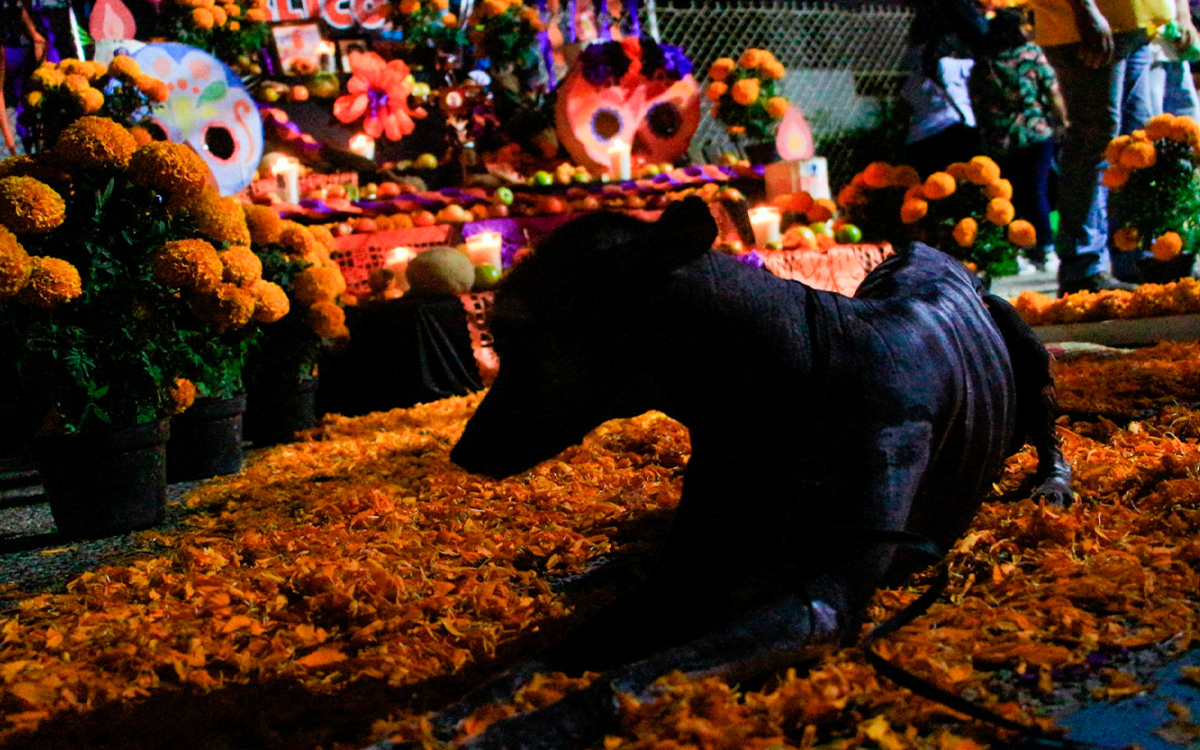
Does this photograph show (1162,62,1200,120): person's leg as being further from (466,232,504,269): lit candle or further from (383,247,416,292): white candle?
(383,247,416,292): white candle

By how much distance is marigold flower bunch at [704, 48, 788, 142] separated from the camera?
8.20 metres

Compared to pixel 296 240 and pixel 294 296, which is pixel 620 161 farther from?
pixel 294 296

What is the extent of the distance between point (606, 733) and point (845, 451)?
1.92 feet

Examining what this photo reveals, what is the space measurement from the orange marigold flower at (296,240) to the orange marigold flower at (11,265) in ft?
6.86

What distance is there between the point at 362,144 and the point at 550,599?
288 inches

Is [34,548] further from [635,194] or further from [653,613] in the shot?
[635,194]

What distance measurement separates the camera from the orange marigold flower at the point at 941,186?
252 inches

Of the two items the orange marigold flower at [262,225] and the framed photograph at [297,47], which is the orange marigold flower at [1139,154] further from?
the framed photograph at [297,47]

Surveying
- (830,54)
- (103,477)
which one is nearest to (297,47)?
(103,477)

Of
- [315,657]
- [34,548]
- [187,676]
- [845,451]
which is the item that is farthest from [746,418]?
[34,548]

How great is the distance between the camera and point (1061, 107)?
8789 millimetres

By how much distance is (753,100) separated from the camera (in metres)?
8.18

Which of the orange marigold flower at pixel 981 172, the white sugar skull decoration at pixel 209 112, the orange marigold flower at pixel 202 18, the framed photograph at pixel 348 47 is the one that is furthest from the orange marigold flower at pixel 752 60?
the orange marigold flower at pixel 202 18

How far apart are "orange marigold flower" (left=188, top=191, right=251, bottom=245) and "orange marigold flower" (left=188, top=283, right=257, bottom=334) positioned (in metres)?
0.18
